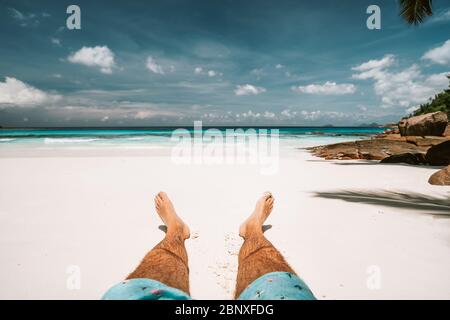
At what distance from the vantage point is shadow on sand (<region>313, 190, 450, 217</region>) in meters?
3.67

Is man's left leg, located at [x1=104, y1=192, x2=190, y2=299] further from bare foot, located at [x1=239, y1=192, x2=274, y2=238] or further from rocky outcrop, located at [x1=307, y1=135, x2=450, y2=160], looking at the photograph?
rocky outcrop, located at [x1=307, y1=135, x2=450, y2=160]

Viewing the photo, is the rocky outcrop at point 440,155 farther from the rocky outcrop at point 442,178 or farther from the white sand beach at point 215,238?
the white sand beach at point 215,238

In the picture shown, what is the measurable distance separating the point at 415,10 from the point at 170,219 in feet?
28.2

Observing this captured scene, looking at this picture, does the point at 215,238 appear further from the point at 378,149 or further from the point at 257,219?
the point at 378,149

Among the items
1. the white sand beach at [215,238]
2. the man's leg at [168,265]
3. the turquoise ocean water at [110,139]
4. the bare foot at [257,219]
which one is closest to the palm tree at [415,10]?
the white sand beach at [215,238]

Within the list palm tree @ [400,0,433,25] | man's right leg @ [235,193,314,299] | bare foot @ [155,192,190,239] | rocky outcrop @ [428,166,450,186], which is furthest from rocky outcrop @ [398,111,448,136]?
bare foot @ [155,192,190,239]

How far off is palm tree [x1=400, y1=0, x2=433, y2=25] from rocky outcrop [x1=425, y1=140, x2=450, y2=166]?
391cm

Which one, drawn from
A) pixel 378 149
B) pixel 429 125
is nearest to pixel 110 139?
pixel 378 149

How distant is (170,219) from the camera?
2.81 metres

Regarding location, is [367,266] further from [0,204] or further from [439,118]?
[439,118]

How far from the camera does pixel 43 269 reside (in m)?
2.14

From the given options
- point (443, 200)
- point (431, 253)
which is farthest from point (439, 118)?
point (431, 253)

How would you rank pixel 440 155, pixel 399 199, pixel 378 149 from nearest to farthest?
pixel 399 199
pixel 440 155
pixel 378 149
